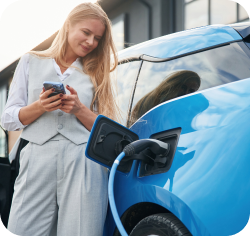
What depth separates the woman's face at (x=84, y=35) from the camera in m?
1.48

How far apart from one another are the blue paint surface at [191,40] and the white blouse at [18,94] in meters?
0.48

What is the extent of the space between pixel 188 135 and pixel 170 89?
330 millimetres

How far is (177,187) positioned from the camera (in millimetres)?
1056

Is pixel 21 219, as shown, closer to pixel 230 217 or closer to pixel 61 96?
pixel 61 96

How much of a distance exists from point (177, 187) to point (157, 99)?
19.2 inches

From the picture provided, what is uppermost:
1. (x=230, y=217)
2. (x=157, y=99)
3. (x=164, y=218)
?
(x=157, y=99)

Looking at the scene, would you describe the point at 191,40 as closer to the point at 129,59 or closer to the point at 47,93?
the point at 129,59

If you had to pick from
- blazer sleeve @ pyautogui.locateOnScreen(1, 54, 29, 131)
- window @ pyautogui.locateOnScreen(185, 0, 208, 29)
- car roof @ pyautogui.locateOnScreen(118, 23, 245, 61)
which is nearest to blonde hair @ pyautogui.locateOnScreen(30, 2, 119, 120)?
blazer sleeve @ pyautogui.locateOnScreen(1, 54, 29, 131)

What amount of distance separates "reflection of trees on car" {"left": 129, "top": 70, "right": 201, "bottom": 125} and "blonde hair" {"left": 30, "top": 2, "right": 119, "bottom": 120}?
153mm

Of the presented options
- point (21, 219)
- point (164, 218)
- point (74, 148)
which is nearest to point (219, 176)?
point (164, 218)

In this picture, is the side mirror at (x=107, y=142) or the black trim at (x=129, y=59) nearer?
the side mirror at (x=107, y=142)

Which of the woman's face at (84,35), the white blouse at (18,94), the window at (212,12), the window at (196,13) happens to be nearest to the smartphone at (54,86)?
the white blouse at (18,94)

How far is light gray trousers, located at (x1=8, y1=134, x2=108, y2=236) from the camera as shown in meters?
1.32

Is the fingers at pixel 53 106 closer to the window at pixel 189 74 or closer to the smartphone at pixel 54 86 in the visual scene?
the smartphone at pixel 54 86
